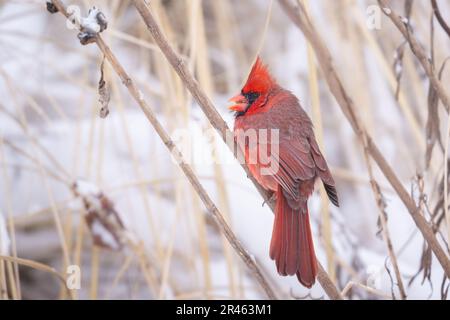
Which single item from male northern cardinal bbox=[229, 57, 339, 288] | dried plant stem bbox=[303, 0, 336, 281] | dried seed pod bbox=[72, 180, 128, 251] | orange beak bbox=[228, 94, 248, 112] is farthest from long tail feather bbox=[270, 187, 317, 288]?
dried seed pod bbox=[72, 180, 128, 251]

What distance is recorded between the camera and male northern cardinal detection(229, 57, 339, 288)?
1.38 meters

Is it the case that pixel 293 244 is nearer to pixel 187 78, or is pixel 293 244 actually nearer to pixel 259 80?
pixel 187 78

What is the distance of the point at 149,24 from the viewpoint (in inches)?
50.2

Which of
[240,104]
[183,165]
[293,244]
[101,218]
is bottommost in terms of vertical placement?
[293,244]

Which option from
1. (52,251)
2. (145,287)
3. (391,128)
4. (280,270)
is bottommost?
(280,270)

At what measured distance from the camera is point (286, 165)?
5.37ft

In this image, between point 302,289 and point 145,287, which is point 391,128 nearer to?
point 302,289

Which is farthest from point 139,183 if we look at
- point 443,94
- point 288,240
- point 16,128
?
point 16,128

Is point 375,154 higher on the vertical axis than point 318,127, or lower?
lower

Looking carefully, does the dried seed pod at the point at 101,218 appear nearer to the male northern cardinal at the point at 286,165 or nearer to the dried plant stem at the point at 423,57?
the male northern cardinal at the point at 286,165

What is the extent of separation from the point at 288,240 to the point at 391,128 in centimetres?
159

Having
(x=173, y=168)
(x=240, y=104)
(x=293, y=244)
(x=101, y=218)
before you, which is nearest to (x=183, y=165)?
(x=293, y=244)

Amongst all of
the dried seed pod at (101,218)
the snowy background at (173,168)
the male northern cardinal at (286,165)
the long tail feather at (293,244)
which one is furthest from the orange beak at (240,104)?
the dried seed pod at (101,218)

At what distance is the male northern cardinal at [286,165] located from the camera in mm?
1375
